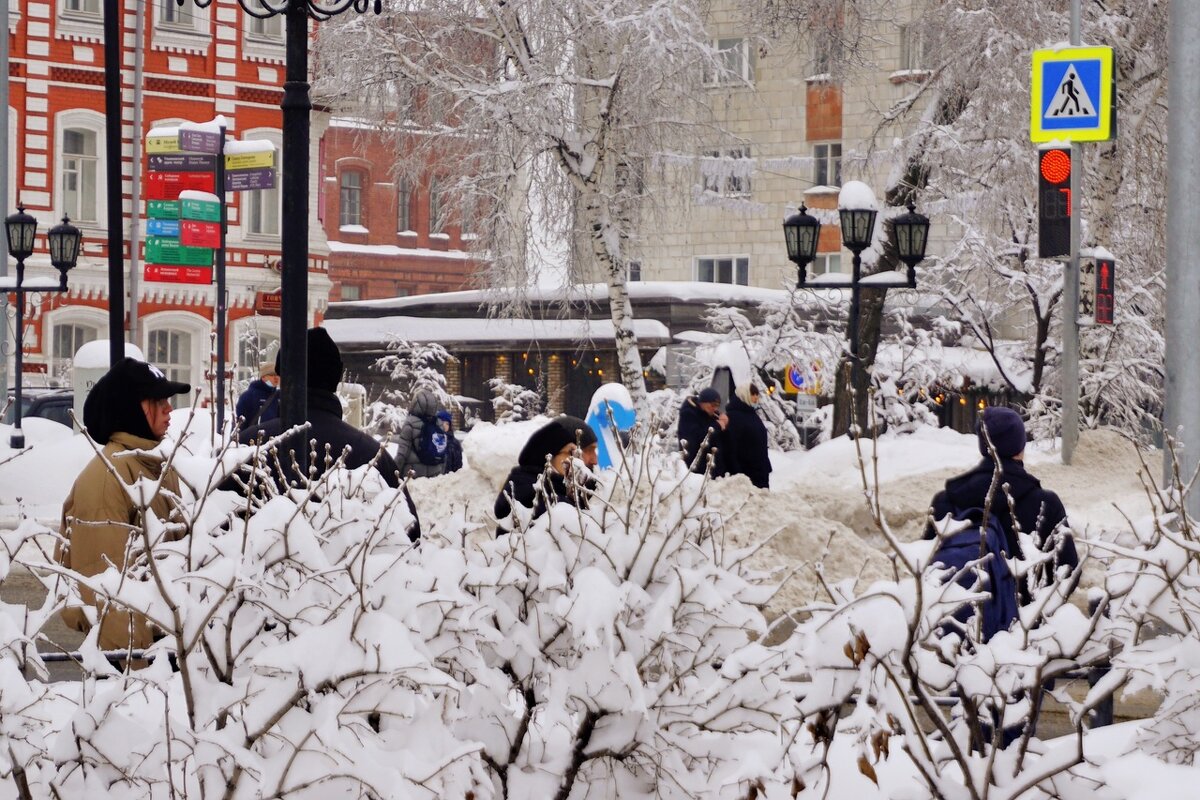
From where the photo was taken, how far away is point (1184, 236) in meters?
10.1

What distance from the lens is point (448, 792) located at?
3455mm

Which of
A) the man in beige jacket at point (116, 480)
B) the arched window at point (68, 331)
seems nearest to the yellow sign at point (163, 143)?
the arched window at point (68, 331)

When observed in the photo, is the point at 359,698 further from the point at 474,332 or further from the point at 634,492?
the point at 474,332

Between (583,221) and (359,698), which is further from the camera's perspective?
(583,221)

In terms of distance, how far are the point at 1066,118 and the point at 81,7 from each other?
29.3 metres

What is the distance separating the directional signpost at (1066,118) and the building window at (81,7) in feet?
89.9

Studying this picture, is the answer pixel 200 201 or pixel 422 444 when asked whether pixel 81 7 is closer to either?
pixel 200 201

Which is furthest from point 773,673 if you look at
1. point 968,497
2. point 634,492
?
point 968,497

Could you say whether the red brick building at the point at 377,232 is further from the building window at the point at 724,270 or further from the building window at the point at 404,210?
the building window at the point at 724,270

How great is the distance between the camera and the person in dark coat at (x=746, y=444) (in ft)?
43.5

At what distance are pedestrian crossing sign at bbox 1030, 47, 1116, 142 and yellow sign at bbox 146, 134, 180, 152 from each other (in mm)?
13514

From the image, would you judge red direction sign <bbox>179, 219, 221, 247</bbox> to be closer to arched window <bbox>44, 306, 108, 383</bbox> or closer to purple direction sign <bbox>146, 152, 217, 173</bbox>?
purple direction sign <bbox>146, 152, 217, 173</bbox>

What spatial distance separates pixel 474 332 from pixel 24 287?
1554 cm

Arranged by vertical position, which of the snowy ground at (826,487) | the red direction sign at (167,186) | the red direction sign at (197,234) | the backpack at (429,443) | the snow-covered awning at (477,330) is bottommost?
the snowy ground at (826,487)
